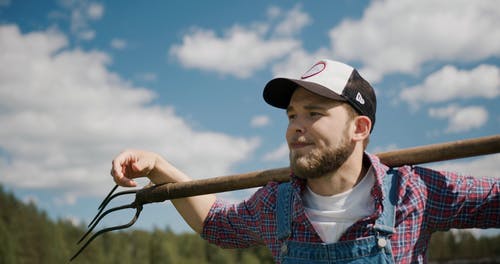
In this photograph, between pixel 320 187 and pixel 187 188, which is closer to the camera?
pixel 320 187

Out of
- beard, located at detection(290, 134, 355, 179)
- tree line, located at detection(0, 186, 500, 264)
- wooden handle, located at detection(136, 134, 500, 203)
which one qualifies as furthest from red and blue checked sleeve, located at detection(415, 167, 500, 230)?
tree line, located at detection(0, 186, 500, 264)

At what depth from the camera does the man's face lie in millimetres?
2504

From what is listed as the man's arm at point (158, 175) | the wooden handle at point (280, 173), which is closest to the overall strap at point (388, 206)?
the wooden handle at point (280, 173)

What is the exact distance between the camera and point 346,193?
2.56 meters

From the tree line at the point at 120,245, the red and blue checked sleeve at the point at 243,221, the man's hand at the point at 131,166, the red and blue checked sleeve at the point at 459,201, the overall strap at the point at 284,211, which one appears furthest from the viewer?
the tree line at the point at 120,245

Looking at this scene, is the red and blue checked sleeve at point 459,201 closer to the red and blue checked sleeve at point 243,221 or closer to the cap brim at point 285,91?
the cap brim at point 285,91

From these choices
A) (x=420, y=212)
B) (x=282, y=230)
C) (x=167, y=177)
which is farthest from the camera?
(x=167, y=177)

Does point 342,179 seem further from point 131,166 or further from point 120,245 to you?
point 120,245

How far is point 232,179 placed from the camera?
2.93 metres

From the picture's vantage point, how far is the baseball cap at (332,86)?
255 centimetres

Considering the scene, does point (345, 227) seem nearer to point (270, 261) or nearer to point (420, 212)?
point (420, 212)

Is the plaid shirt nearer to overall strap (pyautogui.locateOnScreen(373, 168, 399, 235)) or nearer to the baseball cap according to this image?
overall strap (pyautogui.locateOnScreen(373, 168, 399, 235))

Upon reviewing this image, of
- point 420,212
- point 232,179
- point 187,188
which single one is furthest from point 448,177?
point 187,188

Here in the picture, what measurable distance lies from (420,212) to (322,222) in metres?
0.46
